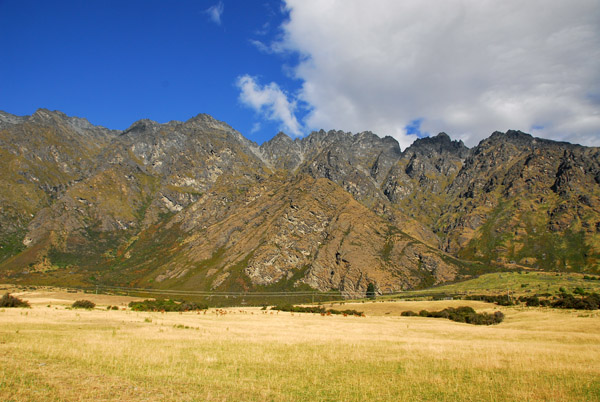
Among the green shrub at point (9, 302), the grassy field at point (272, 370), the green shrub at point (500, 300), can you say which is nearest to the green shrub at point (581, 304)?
the green shrub at point (500, 300)

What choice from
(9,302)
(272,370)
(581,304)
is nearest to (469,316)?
(581,304)

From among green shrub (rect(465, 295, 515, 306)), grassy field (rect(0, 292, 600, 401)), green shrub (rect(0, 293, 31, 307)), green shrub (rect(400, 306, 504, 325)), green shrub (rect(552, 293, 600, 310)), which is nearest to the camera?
grassy field (rect(0, 292, 600, 401))

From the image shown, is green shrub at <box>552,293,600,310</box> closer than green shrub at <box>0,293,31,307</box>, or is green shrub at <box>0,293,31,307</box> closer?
green shrub at <box>0,293,31,307</box>

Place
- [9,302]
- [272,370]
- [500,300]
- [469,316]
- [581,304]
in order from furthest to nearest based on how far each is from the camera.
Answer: [500,300], [581,304], [469,316], [9,302], [272,370]

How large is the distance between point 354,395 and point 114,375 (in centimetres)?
1061

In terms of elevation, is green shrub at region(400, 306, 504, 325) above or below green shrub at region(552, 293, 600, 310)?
below

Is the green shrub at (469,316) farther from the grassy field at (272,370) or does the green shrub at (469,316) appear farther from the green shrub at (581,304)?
the grassy field at (272,370)

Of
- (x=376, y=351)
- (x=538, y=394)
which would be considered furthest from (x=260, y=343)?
(x=538, y=394)

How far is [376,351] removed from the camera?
2717 centimetres

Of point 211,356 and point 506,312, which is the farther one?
point 506,312

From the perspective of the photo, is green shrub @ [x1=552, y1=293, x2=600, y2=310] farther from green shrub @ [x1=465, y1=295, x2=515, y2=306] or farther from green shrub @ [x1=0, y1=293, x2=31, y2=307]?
green shrub @ [x1=0, y1=293, x2=31, y2=307]

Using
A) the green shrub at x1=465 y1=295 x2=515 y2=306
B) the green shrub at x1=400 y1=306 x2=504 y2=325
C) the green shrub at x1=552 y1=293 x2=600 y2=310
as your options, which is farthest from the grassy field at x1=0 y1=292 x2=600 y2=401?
the green shrub at x1=465 y1=295 x2=515 y2=306

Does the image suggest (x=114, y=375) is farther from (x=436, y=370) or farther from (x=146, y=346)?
(x=436, y=370)

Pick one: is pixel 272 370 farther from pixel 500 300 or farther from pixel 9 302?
pixel 500 300
